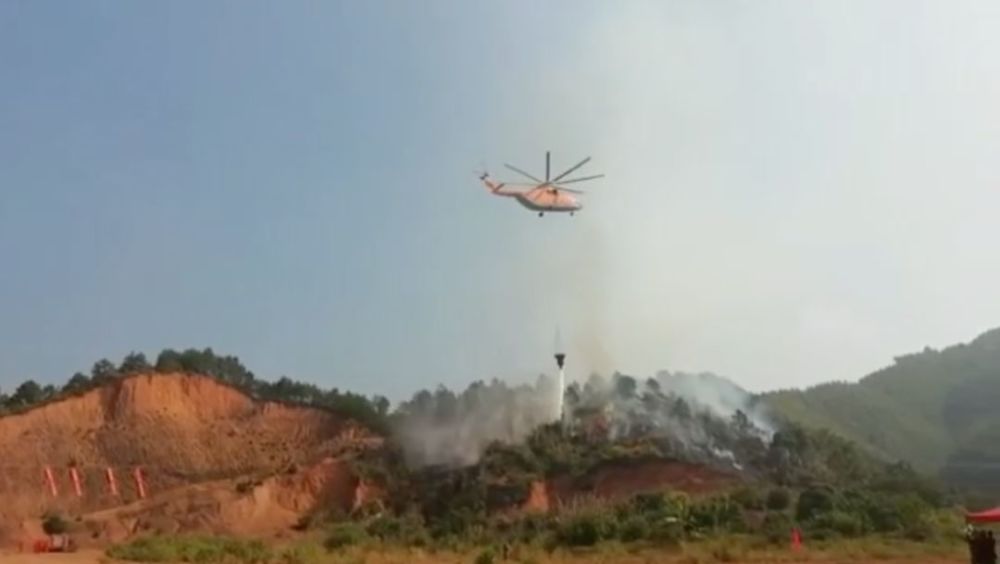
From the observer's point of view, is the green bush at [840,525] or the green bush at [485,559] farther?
the green bush at [840,525]

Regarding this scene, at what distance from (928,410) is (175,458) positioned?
78.1m

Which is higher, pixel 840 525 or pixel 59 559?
pixel 840 525

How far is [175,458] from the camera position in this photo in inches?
2386

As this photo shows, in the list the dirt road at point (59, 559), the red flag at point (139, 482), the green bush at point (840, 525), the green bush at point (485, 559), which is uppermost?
the red flag at point (139, 482)

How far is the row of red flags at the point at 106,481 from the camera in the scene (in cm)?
5612

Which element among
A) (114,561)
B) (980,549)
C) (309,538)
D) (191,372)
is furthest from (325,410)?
(980,549)

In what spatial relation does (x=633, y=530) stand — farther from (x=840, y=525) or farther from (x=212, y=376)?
(x=212, y=376)

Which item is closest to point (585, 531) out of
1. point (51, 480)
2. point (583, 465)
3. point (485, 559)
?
point (485, 559)

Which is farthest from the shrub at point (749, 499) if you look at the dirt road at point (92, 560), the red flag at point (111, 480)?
the red flag at point (111, 480)

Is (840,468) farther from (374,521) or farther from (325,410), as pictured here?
(325,410)

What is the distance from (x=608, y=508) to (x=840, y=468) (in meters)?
20.5

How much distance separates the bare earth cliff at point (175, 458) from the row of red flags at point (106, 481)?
0.18 meters

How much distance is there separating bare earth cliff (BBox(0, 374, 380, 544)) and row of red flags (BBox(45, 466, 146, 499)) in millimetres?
183

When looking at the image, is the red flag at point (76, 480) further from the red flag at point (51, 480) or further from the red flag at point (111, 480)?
the red flag at point (111, 480)
